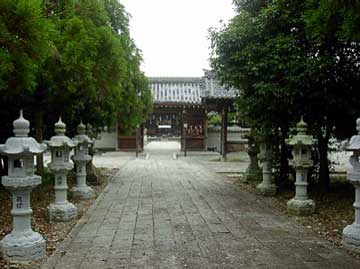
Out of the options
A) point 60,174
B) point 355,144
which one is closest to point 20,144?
point 60,174

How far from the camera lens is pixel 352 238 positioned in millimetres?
5883

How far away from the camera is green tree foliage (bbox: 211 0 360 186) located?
28.1ft

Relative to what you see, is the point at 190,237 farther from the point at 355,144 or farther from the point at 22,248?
the point at 355,144

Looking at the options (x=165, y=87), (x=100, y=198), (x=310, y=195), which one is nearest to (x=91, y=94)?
(x=100, y=198)

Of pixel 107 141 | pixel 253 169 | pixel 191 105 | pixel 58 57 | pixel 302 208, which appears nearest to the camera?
pixel 58 57

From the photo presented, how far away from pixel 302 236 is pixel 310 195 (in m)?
3.86

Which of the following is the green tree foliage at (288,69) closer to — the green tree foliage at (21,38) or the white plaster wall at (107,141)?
the green tree foliage at (21,38)

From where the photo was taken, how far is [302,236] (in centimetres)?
660

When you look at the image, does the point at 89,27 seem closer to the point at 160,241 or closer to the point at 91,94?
the point at 91,94

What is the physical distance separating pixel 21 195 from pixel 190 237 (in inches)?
92.9

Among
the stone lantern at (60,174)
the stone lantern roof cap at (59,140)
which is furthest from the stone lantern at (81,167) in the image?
the stone lantern at (60,174)

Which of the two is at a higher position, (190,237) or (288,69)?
(288,69)

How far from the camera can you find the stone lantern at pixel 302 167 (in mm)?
8320

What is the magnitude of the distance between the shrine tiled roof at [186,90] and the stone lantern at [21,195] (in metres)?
20.2
